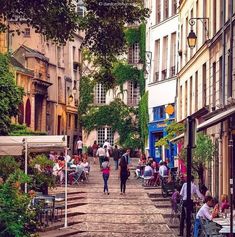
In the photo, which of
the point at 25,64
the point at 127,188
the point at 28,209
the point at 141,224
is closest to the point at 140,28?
the point at 25,64

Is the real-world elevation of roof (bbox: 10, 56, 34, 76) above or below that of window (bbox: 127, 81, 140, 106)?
above

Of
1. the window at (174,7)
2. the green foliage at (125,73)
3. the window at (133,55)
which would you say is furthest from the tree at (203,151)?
the window at (133,55)

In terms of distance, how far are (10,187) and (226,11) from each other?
18.5 m

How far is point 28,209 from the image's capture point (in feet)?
47.1

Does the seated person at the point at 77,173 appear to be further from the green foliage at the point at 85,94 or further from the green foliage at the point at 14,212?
the green foliage at the point at 85,94

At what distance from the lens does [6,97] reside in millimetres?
43344

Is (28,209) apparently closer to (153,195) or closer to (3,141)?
(3,141)

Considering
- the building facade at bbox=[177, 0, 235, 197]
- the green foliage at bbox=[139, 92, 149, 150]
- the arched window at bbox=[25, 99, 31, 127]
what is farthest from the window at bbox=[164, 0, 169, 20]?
the arched window at bbox=[25, 99, 31, 127]

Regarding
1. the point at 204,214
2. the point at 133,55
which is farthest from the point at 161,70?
the point at 204,214

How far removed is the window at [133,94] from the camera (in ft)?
237

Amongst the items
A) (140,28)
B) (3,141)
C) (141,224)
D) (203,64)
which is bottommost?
(141,224)

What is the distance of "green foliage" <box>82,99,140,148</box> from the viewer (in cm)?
7162

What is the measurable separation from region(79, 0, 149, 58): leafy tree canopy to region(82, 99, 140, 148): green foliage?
4981cm

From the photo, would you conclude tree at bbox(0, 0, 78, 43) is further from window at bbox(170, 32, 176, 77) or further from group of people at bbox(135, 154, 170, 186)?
window at bbox(170, 32, 176, 77)
